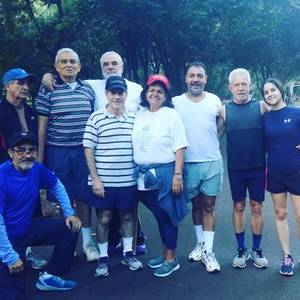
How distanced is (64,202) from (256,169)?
193 centimetres

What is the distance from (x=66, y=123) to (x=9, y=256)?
164cm

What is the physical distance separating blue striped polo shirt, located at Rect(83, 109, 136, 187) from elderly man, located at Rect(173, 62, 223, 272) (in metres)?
0.62

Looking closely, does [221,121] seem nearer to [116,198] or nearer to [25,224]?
[116,198]

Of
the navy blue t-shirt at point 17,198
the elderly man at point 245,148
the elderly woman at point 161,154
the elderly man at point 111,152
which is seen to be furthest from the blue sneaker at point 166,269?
the navy blue t-shirt at point 17,198

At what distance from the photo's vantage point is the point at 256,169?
442 cm

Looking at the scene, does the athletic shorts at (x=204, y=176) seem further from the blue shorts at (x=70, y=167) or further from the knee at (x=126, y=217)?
the blue shorts at (x=70, y=167)

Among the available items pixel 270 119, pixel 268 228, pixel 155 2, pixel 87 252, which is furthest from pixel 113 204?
pixel 155 2

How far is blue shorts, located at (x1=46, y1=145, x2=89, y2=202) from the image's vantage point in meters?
4.74

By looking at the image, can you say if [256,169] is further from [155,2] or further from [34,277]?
[155,2]

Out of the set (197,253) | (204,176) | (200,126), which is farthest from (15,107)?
(197,253)

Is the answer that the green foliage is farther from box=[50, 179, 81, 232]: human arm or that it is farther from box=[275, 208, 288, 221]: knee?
box=[275, 208, 288, 221]: knee

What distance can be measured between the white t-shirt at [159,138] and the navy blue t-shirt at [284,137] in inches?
33.8

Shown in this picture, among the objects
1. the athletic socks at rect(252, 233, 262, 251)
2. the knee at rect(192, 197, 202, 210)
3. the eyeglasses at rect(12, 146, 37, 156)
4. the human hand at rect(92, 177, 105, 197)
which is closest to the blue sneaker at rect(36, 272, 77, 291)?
the human hand at rect(92, 177, 105, 197)

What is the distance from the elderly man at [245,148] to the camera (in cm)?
438
